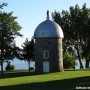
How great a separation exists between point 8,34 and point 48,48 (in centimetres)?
974

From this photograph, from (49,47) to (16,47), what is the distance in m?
10.8

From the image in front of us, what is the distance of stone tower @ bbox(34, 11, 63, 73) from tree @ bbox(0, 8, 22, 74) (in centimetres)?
726

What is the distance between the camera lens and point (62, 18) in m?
95.9

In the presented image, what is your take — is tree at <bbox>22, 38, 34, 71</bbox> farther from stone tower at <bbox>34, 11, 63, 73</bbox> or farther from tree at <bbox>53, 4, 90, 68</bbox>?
tree at <bbox>53, 4, 90, 68</bbox>

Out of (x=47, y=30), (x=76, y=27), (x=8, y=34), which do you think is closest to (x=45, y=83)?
(x=47, y=30)

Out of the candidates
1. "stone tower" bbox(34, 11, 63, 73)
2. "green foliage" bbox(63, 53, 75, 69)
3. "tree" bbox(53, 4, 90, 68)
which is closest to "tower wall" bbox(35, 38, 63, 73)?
"stone tower" bbox(34, 11, 63, 73)

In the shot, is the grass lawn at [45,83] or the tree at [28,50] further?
the tree at [28,50]

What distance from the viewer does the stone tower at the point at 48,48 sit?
66375 mm

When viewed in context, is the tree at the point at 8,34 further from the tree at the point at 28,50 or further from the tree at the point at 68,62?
the tree at the point at 68,62

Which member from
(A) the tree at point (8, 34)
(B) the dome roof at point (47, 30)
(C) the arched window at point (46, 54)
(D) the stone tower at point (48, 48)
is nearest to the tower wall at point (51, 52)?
(D) the stone tower at point (48, 48)

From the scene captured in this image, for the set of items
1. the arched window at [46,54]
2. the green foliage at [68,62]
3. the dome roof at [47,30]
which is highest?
the dome roof at [47,30]

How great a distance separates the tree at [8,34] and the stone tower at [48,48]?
23.8 feet

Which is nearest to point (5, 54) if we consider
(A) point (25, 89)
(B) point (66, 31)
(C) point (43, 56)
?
(C) point (43, 56)

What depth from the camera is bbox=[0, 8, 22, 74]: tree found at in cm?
7150
